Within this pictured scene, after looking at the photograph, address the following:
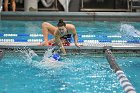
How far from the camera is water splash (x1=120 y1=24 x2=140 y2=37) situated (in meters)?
10.3

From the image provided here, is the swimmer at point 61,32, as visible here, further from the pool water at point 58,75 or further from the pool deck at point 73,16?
the pool deck at point 73,16

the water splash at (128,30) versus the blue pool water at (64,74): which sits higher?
the water splash at (128,30)

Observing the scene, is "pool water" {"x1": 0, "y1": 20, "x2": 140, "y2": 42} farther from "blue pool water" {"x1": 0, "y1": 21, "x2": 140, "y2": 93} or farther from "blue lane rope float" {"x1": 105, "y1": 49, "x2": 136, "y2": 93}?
"blue lane rope float" {"x1": 105, "y1": 49, "x2": 136, "y2": 93}

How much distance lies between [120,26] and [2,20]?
427 centimetres

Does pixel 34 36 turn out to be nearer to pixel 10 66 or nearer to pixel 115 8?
pixel 10 66

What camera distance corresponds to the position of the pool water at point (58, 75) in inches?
212

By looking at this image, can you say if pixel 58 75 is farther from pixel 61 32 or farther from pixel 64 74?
pixel 61 32

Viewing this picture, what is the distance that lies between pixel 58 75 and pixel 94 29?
5.54 meters

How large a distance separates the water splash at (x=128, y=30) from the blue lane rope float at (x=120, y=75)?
314 cm

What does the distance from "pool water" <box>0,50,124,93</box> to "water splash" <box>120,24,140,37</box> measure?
315cm

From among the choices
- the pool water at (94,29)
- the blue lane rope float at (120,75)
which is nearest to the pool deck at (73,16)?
the pool water at (94,29)

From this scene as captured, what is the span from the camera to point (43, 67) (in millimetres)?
6543

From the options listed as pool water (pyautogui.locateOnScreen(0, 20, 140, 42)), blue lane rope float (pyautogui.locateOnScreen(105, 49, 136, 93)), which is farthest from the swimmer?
pool water (pyautogui.locateOnScreen(0, 20, 140, 42))

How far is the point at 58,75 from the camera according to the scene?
6.04 metres
